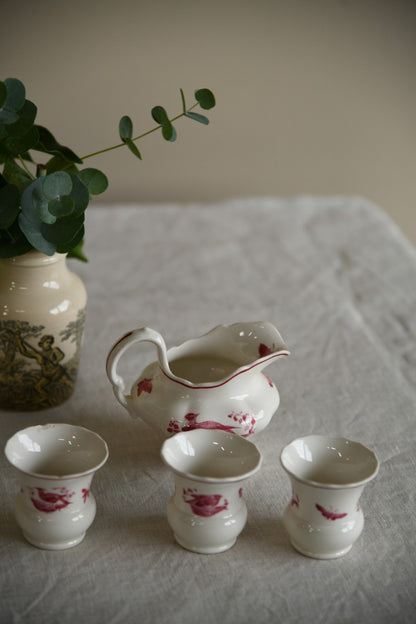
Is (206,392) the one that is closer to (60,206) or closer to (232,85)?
(60,206)

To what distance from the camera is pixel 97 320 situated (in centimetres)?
106

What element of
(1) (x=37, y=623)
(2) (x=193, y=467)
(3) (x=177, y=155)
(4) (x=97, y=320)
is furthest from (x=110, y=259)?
(1) (x=37, y=623)

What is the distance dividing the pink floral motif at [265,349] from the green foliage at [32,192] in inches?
8.2

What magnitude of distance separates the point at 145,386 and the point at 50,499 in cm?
16

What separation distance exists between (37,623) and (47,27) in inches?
45.6

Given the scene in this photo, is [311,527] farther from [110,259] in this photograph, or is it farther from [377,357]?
[110,259]

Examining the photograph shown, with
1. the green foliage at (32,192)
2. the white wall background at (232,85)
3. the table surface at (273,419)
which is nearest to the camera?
the table surface at (273,419)

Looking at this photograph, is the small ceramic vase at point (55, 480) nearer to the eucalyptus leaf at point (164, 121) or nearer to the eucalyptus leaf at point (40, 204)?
the eucalyptus leaf at point (40, 204)

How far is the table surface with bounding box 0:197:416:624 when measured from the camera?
60 cm

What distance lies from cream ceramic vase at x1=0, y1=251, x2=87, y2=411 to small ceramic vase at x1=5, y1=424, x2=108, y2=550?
5.5 inches

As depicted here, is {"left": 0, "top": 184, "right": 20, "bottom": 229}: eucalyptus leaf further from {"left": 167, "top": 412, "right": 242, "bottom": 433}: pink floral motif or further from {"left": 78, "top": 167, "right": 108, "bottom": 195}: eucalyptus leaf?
{"left": 167, "top": 412, "right": 242, "bottom": 433}: pink floral motif

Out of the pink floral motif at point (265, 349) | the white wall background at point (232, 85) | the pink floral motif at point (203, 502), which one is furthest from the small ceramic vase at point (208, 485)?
the white wall background at point (232, 85)

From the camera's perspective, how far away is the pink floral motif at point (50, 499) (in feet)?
2.07

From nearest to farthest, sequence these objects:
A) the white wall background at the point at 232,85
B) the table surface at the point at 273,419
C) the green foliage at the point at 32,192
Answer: the table surface at the point at 273,419
the green foliage at the point at 32,192
the white wall background at the point at 232,85
